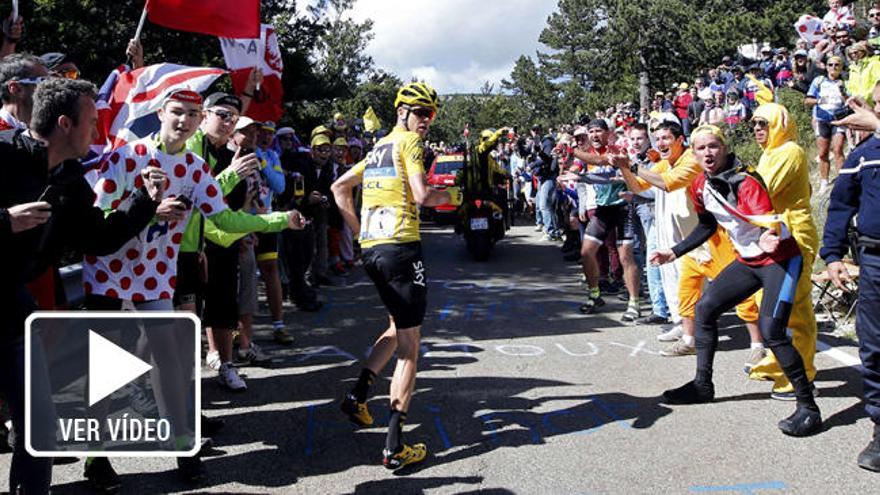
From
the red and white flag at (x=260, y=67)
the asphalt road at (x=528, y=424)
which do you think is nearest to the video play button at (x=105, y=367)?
the asphalt road at (x=528, y=424)

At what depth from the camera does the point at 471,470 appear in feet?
14.2

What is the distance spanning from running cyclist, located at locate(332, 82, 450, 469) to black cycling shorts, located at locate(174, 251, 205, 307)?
4.09ft

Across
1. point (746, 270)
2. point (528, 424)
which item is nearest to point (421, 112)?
point (528, 424)

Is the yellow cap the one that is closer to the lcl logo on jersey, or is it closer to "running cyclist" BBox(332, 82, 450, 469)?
"running cyclist" BBox(332, 82, 450, 469)

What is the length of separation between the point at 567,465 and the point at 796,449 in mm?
1377

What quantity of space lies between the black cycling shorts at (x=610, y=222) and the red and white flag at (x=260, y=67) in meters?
3.72

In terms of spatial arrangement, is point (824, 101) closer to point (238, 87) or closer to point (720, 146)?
point (720, 146)

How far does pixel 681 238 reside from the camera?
284 inches

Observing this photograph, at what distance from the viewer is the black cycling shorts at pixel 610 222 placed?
8930 millimetres

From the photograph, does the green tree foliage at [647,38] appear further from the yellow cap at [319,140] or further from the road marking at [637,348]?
the road marking at [637,348]

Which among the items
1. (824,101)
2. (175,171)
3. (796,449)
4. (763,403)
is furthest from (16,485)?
(824,101)

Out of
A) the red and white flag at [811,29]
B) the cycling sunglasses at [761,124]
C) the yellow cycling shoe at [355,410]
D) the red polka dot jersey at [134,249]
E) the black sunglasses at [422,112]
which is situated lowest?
the yellow cycling shoe at [355,410]

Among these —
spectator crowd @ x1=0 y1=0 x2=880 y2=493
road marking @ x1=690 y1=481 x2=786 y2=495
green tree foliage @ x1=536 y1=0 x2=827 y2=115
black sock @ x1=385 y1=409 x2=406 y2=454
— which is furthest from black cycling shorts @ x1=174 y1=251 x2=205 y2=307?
green tree foliage @ x1=536 y1=0 x2=827 y2=115

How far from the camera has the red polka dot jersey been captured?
13.3 feet
